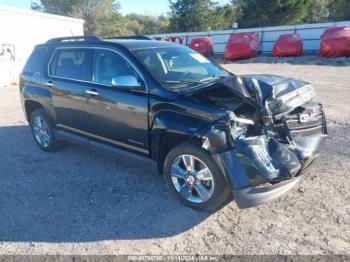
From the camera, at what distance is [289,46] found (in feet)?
68.0

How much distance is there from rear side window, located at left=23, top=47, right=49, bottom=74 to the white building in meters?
11.8

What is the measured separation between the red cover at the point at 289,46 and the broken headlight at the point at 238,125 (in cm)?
1944

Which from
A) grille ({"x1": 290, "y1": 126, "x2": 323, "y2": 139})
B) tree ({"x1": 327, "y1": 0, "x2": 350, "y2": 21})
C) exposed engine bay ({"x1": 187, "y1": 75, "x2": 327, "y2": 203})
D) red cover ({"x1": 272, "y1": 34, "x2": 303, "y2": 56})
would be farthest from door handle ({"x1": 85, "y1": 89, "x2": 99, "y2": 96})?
tree ({"x1": 327, "y1": 0, "x2": 350, "y2": 21})

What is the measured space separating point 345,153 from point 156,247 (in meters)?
3.49

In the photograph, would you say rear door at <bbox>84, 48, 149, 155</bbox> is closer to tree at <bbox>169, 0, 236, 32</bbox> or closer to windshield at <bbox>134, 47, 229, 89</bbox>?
windshield at <bbox>134, 47, 229, 89</bbox>

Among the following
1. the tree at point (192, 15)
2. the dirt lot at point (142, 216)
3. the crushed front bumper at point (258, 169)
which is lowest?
the dirt lot at point (142, 216)

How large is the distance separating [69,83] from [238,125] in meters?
2.92

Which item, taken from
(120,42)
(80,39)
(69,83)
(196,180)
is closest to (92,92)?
(69,83)

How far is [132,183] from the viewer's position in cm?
435

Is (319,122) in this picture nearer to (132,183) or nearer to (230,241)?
(230,241)

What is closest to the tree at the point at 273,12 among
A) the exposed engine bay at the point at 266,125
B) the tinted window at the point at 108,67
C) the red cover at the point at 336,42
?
the red cover at the point at 336,42

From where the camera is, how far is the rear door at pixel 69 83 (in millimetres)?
4703

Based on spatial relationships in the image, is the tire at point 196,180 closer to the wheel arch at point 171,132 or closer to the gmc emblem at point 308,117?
the wheel arch at point 171,132

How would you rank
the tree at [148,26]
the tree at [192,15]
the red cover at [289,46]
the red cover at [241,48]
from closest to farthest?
the red cover at [289,46] → the red cover at [241,48] → the tree at [192,15] → the tree at [148,26]
